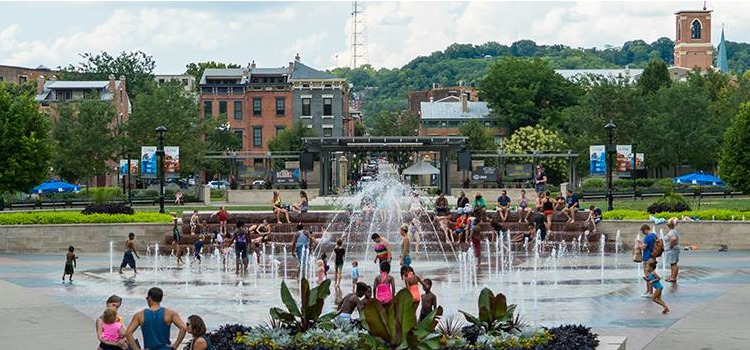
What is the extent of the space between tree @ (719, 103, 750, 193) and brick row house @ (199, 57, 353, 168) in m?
50.1

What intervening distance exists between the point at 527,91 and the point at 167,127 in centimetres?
4071

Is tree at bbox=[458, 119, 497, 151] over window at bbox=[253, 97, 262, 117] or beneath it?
beneath

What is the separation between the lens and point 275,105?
97438 mm

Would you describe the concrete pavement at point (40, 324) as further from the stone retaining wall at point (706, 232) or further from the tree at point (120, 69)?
the tree at point (120, 69)

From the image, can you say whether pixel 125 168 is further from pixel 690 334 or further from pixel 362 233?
pixel 690 334

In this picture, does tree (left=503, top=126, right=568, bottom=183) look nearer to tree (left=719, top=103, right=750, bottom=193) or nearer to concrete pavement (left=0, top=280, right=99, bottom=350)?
tree (left=719, top=103, right=750, bottom=193)

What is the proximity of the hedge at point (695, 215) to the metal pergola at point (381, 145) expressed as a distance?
17.9 m

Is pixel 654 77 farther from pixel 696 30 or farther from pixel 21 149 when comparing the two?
pixel 696 30

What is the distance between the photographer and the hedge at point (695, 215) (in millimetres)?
38531

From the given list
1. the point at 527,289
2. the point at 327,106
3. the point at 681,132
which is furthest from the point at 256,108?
the point at 527,289

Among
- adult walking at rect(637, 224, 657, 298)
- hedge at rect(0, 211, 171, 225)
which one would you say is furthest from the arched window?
adult walking at rect(637, 224, 657, 298)

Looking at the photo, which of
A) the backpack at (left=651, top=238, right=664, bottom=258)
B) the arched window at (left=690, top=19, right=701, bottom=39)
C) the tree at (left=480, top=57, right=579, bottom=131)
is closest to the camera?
the backpack at (left=651, top=238, right=664, bottom=258)

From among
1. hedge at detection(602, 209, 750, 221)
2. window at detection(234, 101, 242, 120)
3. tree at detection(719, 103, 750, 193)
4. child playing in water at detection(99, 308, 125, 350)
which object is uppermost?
window at detection(234, 101, 242, 120)

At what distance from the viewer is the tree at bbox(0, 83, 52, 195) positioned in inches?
1954
